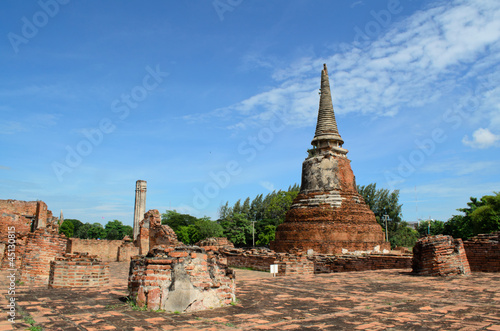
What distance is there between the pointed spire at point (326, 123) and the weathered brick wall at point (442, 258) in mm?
13144

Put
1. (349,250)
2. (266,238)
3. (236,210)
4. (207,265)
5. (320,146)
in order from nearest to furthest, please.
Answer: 1. (207,265)
2. (349,250)
3. (320,146)
4. (266,238)
5. (236,210)

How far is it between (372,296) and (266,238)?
1386 inches

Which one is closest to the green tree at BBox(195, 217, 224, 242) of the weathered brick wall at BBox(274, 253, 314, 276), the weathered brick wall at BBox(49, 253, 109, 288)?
the weathered brick wall at BBox(274, 253, 314, 276)

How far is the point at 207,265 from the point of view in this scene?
5047mm

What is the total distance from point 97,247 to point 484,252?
1825cm

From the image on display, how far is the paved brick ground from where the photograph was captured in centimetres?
382

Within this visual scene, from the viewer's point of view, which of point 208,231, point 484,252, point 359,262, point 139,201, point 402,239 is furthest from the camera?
point 208,231

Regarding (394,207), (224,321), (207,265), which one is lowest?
(224,321)

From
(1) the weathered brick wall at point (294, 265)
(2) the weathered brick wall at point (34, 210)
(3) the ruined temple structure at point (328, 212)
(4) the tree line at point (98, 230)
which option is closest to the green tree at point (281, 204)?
(3) the ruined temple structure at point (328, 212)

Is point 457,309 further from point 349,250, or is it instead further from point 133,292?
point 349,250

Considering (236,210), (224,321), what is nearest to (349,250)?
(224,321)

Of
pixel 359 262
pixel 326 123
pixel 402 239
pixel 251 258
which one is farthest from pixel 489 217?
pixel 251 258

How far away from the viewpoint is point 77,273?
7.09m

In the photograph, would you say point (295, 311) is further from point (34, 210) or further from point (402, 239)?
point (402, 239)
